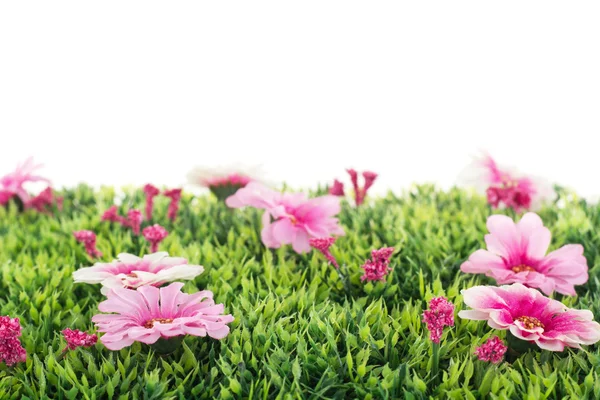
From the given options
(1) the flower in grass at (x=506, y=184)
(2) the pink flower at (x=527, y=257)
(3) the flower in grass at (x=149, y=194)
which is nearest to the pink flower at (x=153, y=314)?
(2) the pink flower at (x=527, y=257)

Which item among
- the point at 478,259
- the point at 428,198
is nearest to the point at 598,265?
the point at 478,259

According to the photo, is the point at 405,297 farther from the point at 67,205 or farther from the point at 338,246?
the point at 67,205

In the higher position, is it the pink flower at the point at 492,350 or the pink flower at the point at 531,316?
the pink flower at the point at 531,316

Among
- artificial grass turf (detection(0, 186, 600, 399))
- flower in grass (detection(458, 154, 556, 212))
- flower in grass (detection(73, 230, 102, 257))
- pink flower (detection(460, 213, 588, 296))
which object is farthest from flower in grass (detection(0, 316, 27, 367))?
flower in grass (detection(458, 154, 556, 212))

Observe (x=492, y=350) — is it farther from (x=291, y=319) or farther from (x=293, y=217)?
(x=293, y=217)

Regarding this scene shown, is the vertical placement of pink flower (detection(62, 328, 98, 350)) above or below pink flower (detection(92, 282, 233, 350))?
below

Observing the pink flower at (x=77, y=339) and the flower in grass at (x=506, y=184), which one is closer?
the pink flower at (x=77, y=339)

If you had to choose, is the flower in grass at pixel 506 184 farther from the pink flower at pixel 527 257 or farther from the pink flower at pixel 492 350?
the pink flower at pixel 492 350

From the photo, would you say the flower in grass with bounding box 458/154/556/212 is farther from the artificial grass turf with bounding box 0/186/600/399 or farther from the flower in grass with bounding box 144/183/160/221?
the flower in grass with bounding box 144/183/160/221
